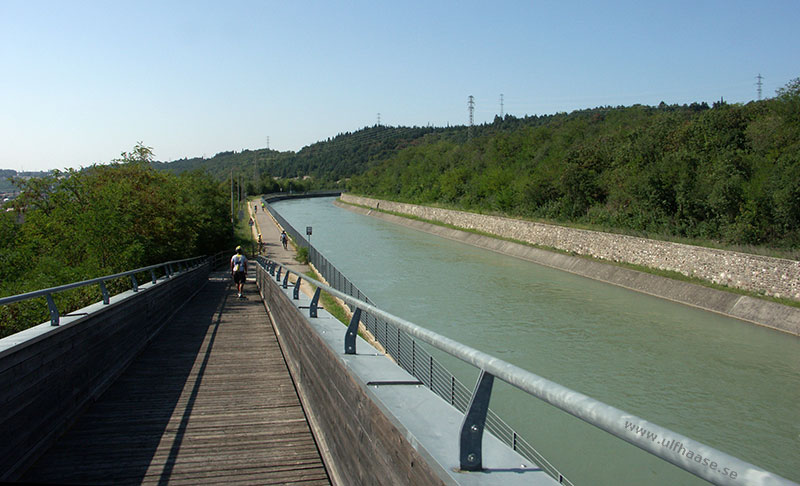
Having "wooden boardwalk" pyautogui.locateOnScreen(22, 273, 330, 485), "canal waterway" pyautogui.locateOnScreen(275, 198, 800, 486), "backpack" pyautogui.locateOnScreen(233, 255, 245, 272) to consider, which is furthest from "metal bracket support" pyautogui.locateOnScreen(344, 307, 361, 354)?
"backpack" pyautogui.locateOnScreen(233, 255, 245, 272)

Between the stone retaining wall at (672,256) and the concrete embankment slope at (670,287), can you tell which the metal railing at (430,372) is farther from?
the stone retaining wall at (672,256)

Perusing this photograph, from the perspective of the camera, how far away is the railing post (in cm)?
241

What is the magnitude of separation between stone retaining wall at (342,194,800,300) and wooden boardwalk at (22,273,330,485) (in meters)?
18.5

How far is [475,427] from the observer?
2.46m

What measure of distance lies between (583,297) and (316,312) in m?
20.5

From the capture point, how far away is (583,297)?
1001 inches

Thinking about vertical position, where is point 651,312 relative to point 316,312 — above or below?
below

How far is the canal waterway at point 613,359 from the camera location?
35.9ft

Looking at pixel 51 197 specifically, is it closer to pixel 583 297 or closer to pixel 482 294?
pixel 482 294

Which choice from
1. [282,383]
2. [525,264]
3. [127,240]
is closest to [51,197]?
[127,240]

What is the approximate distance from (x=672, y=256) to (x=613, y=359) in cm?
1185

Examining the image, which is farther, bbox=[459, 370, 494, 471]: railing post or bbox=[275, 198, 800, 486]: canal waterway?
bbox=[275, 198, 800, 486]: canal waterway

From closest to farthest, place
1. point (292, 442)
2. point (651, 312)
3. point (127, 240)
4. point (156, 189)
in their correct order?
point (292, 442) < point (127, 240) < point (651, 312) < point (156, 189)

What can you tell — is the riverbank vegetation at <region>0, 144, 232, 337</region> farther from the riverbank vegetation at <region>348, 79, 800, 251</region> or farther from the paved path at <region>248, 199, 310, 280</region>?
the riverbank vegetation at <region>348, 79, 800, 251</region>
